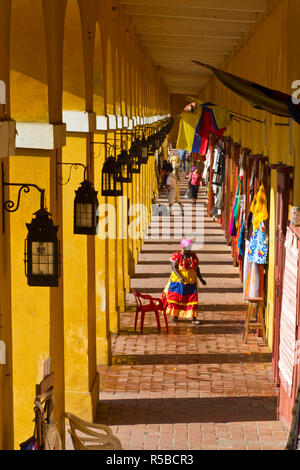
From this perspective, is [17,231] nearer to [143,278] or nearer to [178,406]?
[178,406]

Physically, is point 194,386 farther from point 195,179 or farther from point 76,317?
point 195,179

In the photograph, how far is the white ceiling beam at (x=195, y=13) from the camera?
48.6 ft

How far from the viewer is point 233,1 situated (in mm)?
13609

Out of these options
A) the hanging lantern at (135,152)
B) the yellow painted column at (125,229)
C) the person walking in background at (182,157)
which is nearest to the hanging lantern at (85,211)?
the hanging lantern at (135,152)

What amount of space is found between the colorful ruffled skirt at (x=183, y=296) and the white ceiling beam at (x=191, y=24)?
16.6 ft

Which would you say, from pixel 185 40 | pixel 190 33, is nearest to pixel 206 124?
pixel 190 33

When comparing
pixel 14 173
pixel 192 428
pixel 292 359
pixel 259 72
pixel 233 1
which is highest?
pixel 233 1

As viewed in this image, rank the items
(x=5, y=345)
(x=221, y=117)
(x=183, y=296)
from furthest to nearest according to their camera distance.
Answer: (x=221, y=117), (x=183, y=296), (x=5, y=345)

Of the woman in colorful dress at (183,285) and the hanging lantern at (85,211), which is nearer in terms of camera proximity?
the hanging lantern at (85,211)

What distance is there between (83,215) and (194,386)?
3.59 m

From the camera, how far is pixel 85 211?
8.53 m

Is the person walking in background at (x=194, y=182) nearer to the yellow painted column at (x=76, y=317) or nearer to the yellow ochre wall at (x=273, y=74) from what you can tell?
the yellow ochre wall at (x=273, y=74)
